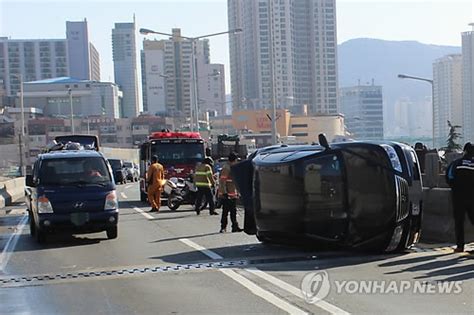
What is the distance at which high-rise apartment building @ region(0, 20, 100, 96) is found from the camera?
159625 mm

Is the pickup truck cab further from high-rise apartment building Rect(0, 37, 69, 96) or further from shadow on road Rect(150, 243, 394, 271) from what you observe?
high-rise apartment building Rect(0, 37, 69, 96)

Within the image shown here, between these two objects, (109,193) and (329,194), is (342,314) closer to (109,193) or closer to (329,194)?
(329,194)

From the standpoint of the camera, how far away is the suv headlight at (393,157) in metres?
11.3

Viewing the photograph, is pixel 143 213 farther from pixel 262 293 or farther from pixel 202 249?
pixel 262 293

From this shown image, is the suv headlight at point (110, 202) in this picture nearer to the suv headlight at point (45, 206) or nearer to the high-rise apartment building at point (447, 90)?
the suv headlight at point (45, 206)

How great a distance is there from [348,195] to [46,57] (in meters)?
167

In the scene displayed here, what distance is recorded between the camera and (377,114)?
65312 millimetres

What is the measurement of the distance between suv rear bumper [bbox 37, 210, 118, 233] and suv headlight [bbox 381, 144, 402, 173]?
6.13 m

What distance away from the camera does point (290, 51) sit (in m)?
65.2

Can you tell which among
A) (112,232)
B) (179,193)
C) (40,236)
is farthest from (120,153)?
(40,236)

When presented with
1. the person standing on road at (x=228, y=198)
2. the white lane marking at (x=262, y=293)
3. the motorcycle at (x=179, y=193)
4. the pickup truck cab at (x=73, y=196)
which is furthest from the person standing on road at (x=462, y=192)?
the motorcycle at (x=179, y=193)

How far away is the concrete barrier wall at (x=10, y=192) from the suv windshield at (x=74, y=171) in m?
15.0

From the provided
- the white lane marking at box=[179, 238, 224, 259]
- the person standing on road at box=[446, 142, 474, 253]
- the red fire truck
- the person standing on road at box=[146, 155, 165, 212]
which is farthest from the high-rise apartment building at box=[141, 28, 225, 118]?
the person standing on road at box=[446, 142, 474, 253]

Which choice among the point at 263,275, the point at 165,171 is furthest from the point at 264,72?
the point at 263,275
